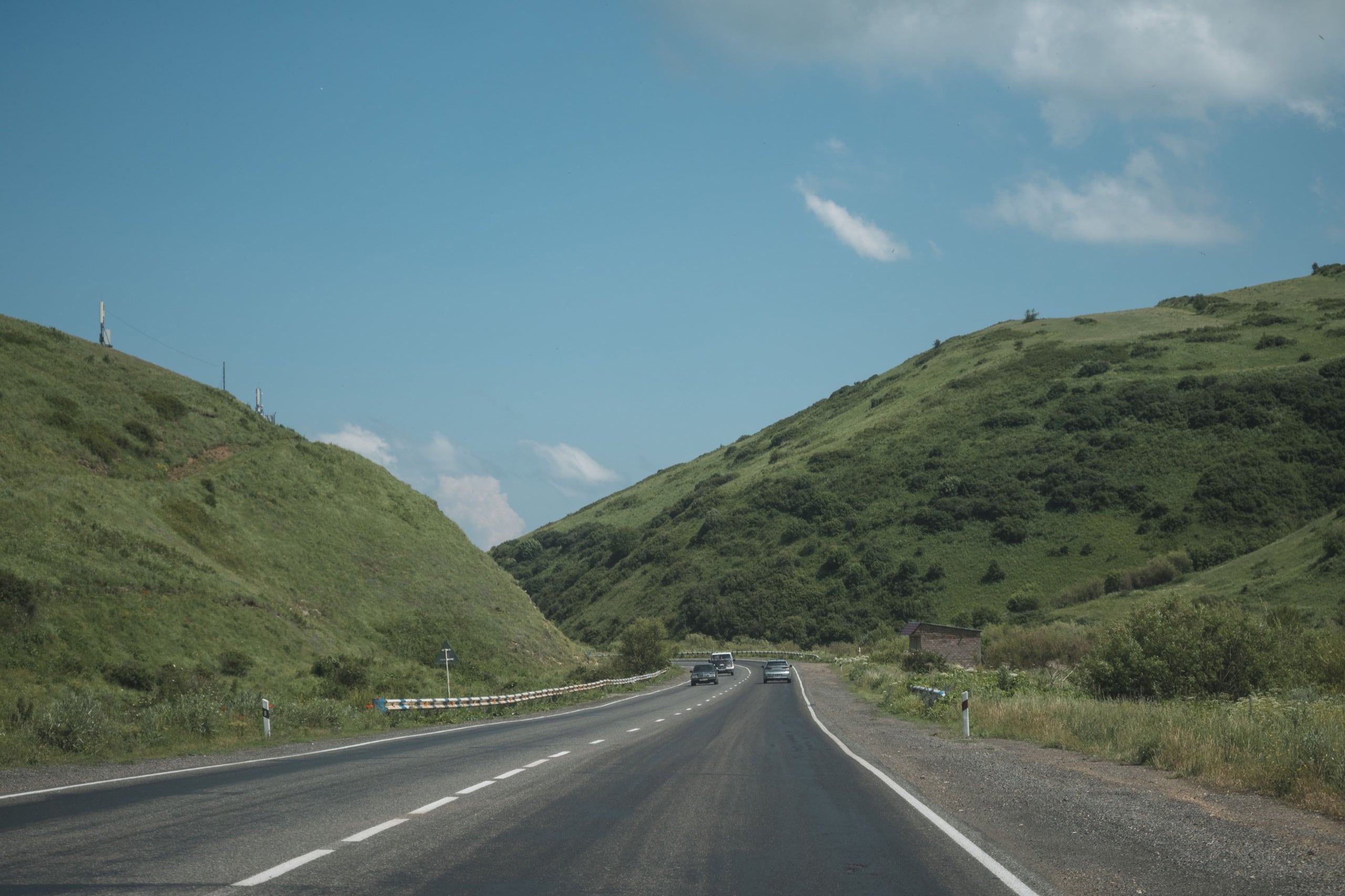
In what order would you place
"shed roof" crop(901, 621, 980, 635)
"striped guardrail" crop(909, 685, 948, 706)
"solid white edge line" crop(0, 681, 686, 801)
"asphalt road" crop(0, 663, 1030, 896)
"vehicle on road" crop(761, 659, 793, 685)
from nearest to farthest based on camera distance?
"asphalt road" crop(0, 663, 1030, 896)
"solid white edge line" crop(0, 681, 686, 801)
"striped guardrail" crop(909, 685, 948, 706)
"vehicle on road" crop(761, 659, 793, 685)
"shed roof" crop(901, 621, 980, 635)

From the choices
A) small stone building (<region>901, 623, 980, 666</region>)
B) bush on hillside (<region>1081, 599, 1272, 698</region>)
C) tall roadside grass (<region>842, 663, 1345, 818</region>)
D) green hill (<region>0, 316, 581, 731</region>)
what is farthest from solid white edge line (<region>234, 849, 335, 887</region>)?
small stone building (<region>901, 623, 980, 666</region>)

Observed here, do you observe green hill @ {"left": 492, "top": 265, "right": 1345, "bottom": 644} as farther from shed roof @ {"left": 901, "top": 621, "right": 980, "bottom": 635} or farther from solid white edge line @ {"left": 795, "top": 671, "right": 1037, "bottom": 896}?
solid white edge line @ {"left": 795, "top": 671, "right": 1037, "bottom": 896}

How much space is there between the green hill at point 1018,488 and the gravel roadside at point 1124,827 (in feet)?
193

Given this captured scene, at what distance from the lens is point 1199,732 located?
14.6 m

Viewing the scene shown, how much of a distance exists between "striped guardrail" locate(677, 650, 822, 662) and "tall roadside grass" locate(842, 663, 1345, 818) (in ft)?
230

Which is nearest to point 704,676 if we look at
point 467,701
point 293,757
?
point 467,701

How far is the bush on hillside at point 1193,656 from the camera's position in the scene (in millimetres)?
24688

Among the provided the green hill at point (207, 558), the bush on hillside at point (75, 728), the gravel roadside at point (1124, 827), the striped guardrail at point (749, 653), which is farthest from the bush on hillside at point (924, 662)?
the bush on hillside at point (75, 728)

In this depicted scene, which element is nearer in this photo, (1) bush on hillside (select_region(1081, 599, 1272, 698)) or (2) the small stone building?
(1) bush on hillside (select_region(1081, 599, 1272, 698))

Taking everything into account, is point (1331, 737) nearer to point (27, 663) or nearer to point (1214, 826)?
point (1214, 826)

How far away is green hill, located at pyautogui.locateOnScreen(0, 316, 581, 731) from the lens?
109 ft

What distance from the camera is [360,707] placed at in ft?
98.6

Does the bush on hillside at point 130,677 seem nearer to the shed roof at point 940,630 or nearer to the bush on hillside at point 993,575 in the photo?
the shed roof at point 940,630

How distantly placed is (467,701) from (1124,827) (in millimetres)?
25538
